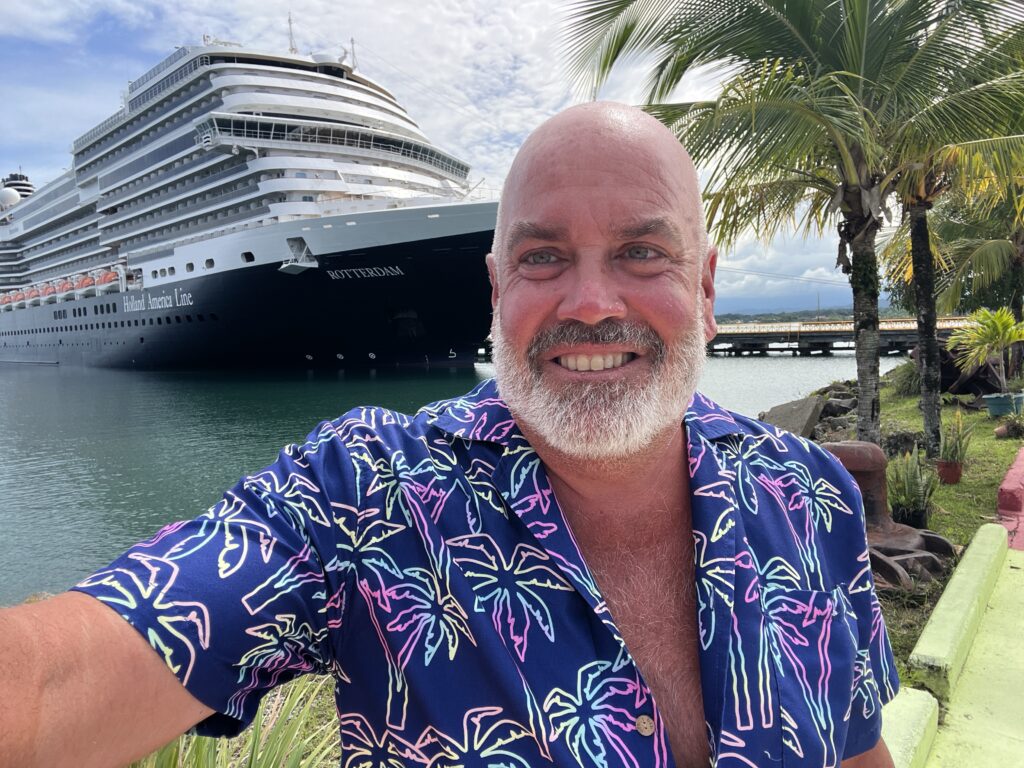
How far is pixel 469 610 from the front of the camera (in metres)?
0.94

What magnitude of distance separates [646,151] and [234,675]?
3.60 ft

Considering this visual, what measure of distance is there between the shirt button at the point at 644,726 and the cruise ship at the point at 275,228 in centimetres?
2185

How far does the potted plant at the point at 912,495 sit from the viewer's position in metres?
4.42

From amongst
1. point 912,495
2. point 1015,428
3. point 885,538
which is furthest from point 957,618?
point 1015,428

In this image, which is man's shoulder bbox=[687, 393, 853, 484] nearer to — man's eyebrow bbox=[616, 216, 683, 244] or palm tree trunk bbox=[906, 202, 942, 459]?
man's eyebrow bbox=[616, 216, 683, 244]

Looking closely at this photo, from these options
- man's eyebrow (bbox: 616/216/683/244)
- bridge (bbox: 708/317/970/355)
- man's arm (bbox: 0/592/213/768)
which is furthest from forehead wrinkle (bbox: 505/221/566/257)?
bridge (bbox: 708/317/970/355)

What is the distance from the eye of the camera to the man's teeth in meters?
1.16

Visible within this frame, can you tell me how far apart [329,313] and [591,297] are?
2566cm

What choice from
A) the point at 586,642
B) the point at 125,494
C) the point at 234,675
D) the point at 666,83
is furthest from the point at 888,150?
the point at 125,494

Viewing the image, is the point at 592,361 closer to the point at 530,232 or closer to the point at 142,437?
the point at 530,232

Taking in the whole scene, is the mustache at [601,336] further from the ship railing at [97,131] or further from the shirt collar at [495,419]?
the ship railing at [97,131]

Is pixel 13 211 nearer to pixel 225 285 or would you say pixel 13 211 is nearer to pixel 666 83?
pixel 225 285

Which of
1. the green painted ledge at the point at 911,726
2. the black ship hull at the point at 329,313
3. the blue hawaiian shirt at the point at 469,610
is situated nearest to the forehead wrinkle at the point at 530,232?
the blue hawaiian shirt at the point at 469,610

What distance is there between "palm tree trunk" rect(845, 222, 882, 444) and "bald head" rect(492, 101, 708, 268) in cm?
489
